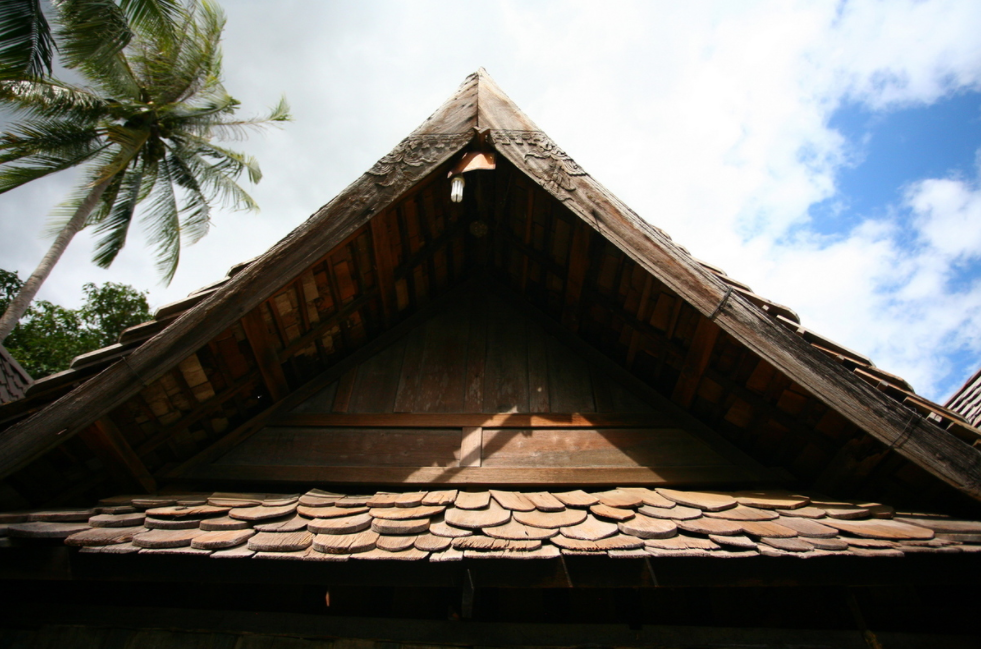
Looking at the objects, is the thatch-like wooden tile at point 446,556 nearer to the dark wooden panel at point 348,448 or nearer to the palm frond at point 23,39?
the dark wooden panel at point 348,448

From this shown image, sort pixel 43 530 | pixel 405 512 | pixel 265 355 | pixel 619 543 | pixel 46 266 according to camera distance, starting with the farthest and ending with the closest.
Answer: pixel 46 266
pixel 265 355
pixel 405 512
pixel 43 530
pixel 619 543

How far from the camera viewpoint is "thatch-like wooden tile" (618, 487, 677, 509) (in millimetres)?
2541

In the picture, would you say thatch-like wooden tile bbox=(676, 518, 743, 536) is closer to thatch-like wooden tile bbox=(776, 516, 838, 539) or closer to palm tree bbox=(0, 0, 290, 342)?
thatch-like wooden tile bbox=(776, 516, 838, 539)

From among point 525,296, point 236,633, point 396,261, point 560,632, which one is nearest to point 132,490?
point 236,633

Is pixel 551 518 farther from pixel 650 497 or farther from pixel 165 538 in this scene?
pixel 165 538

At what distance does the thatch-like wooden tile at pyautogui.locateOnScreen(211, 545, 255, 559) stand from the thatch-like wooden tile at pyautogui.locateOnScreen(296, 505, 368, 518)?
0.38 m

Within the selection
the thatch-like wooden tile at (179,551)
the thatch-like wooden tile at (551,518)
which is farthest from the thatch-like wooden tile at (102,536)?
the thatch-like wooden tile at (551,518)

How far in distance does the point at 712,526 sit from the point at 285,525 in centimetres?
201

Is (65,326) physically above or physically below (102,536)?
above

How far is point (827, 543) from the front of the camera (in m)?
2.08

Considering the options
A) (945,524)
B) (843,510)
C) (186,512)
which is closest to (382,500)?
(186,512)

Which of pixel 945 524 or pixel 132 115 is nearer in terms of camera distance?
pixel 945 524

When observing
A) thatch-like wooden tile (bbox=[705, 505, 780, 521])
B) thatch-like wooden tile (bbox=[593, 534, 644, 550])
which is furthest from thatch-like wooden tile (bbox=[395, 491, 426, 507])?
thatch-like wooden tile (bbox=[705, 505, 780, 521])

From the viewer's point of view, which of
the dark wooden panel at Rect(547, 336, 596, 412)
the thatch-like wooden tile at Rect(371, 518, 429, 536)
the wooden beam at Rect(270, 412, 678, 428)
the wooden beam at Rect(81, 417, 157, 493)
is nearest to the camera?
the thatch-like wooden tile at Rect(371, 518, 429, 536)
